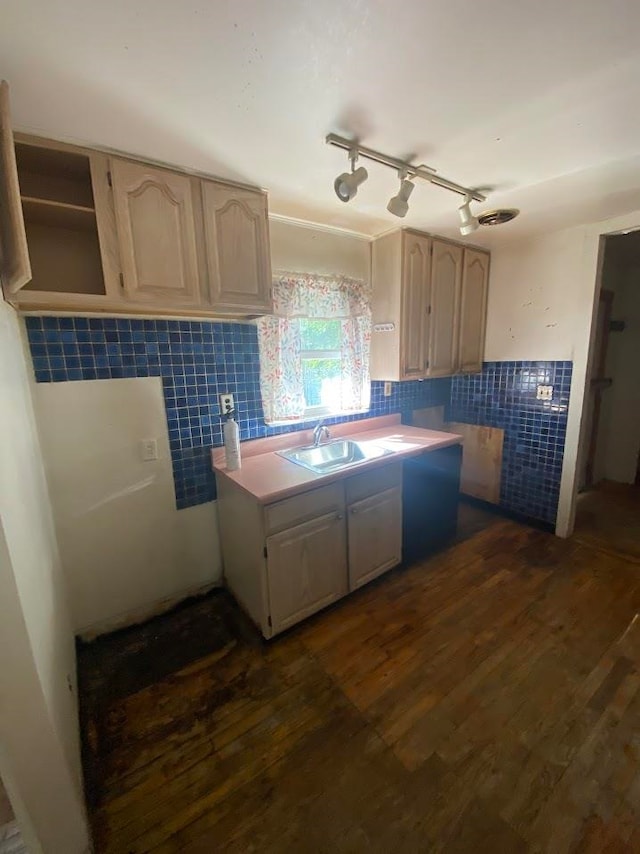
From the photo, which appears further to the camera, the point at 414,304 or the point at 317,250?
the point at 414,304

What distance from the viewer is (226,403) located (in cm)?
198

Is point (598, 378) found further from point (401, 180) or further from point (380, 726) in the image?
point (380, 726)

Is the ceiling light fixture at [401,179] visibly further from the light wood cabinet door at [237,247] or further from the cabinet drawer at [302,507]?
the cabinet drawer at [302,507]

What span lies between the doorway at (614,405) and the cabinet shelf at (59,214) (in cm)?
368

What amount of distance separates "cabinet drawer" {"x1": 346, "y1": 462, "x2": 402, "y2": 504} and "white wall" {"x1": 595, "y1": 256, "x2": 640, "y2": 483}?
2.85 metres

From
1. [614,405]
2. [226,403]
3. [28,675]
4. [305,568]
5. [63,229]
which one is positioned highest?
[63,229]

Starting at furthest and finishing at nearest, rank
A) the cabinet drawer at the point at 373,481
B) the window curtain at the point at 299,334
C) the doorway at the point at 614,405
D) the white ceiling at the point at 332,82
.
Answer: the doorway at the point at 614,405, the window curtain at the point at 299,334, the cabinet drawer at the point at 373,481, the white ceiling at the point at 332,82

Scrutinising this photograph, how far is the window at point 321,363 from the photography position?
7.51ft

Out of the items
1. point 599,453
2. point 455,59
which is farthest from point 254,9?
point 599,453

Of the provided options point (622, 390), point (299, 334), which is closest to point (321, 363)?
point (299, 334)

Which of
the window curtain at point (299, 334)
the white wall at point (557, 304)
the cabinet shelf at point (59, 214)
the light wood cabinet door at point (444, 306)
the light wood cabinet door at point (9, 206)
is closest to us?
the light wood cabinet door at point (9, 206)

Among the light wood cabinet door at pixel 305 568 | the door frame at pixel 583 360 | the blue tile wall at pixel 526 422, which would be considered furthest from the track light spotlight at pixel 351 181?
the blue tile wall at pixel 526 422

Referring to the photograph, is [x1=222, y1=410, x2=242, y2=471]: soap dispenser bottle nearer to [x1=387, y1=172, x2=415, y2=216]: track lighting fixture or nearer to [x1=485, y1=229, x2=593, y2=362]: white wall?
[x1=387, y1=172, x2=415, y2=216]: track lighting fixture

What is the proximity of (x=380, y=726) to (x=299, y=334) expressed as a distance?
202 centimetres
